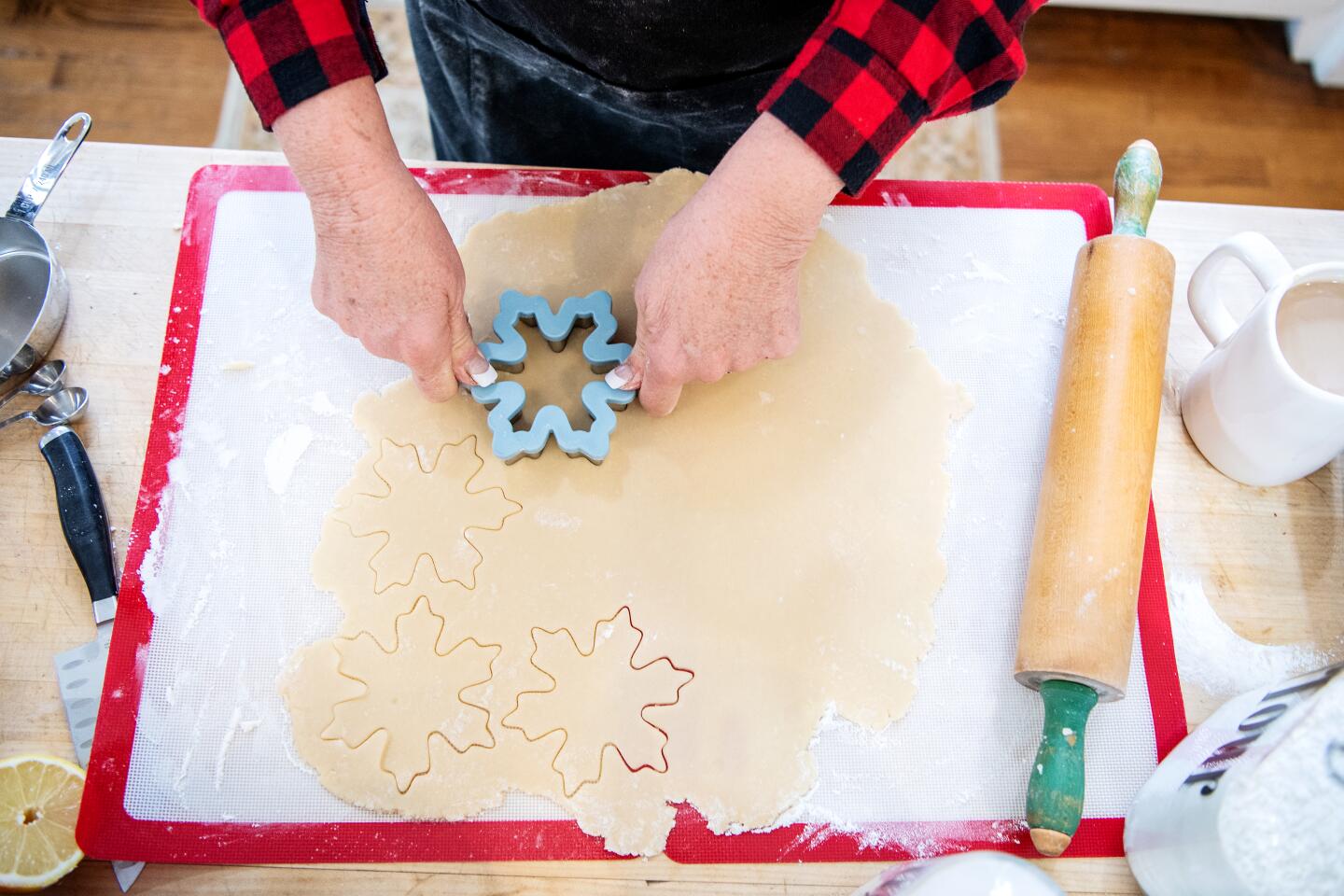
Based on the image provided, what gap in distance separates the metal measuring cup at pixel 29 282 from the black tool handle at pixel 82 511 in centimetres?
11

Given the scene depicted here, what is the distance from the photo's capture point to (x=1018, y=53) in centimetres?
77

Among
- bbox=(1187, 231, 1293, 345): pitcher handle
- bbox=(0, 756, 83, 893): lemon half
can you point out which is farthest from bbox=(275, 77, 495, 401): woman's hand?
bbox=(1187, 231, 1293, 345): pitcher handle

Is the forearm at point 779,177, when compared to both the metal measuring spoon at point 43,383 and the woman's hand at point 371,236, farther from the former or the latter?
the metal measuring spoon at point 43,383

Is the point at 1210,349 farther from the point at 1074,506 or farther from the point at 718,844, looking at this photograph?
the point at 718,844

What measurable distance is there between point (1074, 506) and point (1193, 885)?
0.34m

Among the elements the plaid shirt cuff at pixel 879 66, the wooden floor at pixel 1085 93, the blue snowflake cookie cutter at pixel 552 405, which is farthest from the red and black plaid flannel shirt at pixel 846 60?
the wooden floor at pixel 1085 93

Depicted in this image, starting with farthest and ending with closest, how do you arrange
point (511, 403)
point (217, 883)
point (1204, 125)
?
point (1204, 125) → point (511, 403) → point (217, 883)

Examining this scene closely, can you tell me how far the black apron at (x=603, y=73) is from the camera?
0.92 meters

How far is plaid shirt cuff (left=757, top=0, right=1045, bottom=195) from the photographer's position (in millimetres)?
728

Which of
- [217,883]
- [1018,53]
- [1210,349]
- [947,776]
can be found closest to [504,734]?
[217,883]

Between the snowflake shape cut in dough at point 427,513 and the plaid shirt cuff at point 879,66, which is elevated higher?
the plaid shirt cuff at point 879,66

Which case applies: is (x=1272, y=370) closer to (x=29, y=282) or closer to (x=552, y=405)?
(x=552, y=405)

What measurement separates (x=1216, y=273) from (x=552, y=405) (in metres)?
0.72

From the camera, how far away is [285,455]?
3.30 feet
